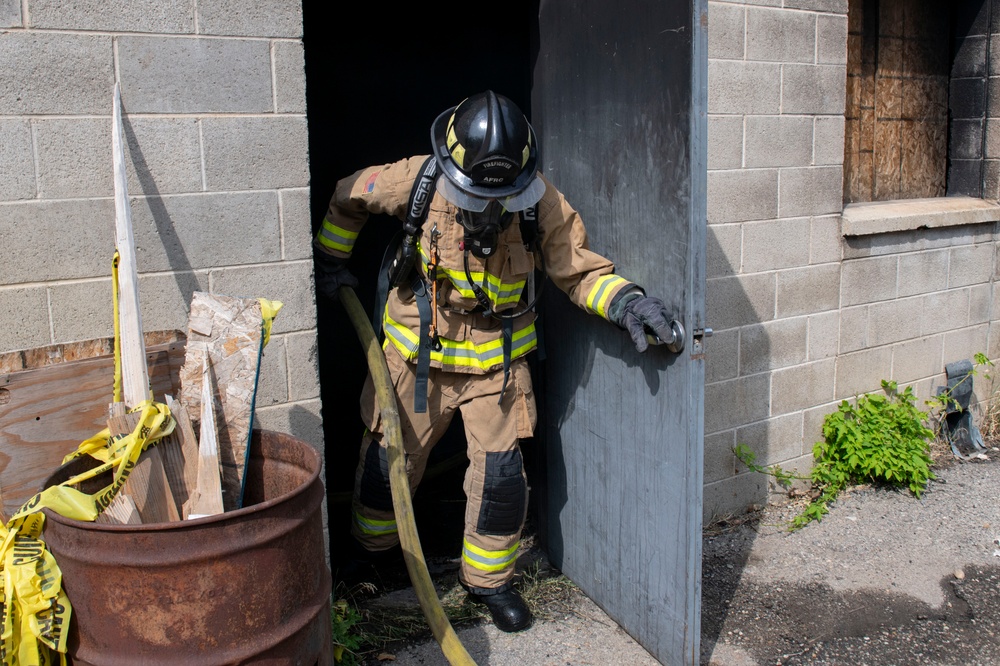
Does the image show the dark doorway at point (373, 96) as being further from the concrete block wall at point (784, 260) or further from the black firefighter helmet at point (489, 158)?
the black firefighter helmet at point (489, 158)

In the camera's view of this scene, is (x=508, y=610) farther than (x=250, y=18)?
Yes

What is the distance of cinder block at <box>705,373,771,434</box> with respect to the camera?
168 inches

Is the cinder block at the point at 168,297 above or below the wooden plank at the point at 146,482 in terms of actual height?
above

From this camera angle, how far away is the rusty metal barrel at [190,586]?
1979 millimetres

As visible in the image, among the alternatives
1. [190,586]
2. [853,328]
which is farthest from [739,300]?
[190,586]

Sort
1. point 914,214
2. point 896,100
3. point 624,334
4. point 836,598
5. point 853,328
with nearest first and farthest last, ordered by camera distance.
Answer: point 624,334
point 836,598
point 853,328
point 914,214
point 896,100

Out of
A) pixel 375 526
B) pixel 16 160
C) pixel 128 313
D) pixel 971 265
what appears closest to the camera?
pixel 128 313

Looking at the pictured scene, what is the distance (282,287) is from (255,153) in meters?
0.47

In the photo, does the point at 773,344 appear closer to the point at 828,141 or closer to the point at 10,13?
the point at 828,141

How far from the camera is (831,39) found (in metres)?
4.41

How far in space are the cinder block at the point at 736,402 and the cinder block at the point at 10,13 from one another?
3.18 metres

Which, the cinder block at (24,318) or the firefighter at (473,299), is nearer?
the cinder block at (24,318)

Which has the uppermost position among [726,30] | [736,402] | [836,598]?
[726,30]

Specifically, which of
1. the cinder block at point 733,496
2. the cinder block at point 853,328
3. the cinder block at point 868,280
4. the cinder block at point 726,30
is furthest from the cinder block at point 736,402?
the cinder block at point 726,30
